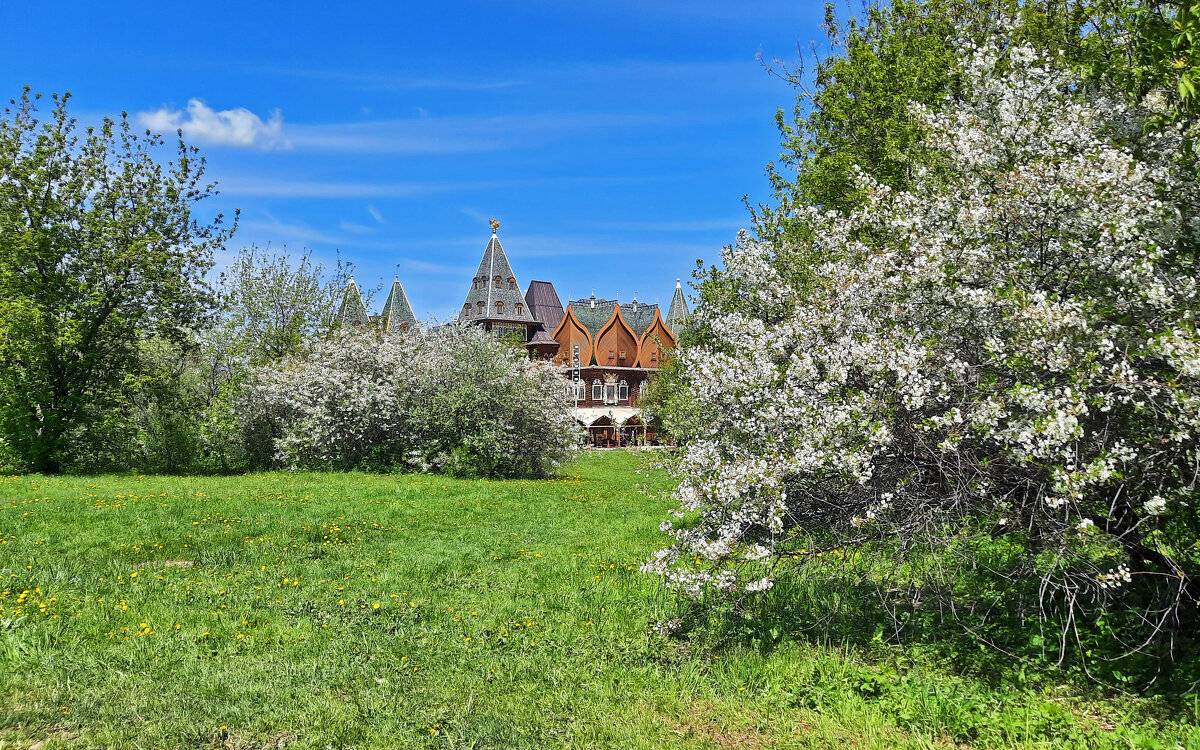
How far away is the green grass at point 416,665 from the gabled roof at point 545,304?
48267 millimetres

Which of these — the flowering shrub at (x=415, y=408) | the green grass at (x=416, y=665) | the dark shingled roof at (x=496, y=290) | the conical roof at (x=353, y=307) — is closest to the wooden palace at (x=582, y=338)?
the dark shingled roof at (x=496, y=290)

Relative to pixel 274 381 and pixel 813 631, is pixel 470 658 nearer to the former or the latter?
pixel 813 631

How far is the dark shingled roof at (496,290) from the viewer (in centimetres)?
5559

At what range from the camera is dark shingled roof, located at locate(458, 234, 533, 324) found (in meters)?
55.6

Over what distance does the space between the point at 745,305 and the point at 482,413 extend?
15689mm

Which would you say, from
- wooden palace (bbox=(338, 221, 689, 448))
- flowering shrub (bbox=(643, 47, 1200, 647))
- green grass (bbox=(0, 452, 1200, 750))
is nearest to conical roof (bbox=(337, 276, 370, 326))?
wooden palace (bbox=(338, 221, 689, 448))

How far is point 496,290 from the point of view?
55875 mm

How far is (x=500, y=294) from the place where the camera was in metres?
56.0

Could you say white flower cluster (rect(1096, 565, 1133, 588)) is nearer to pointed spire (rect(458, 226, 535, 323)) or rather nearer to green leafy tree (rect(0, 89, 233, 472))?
green leafy tree (rect(0, 89, 233, 472))

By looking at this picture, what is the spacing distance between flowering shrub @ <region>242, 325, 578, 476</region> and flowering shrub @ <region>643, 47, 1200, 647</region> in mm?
17261

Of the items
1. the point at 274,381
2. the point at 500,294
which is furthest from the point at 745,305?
the point at 500,294

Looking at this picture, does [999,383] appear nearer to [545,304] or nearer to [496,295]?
[496,295]

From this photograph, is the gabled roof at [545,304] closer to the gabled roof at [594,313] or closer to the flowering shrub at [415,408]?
the gabled roof at [594,313]

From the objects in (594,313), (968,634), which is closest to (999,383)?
(968,634)
